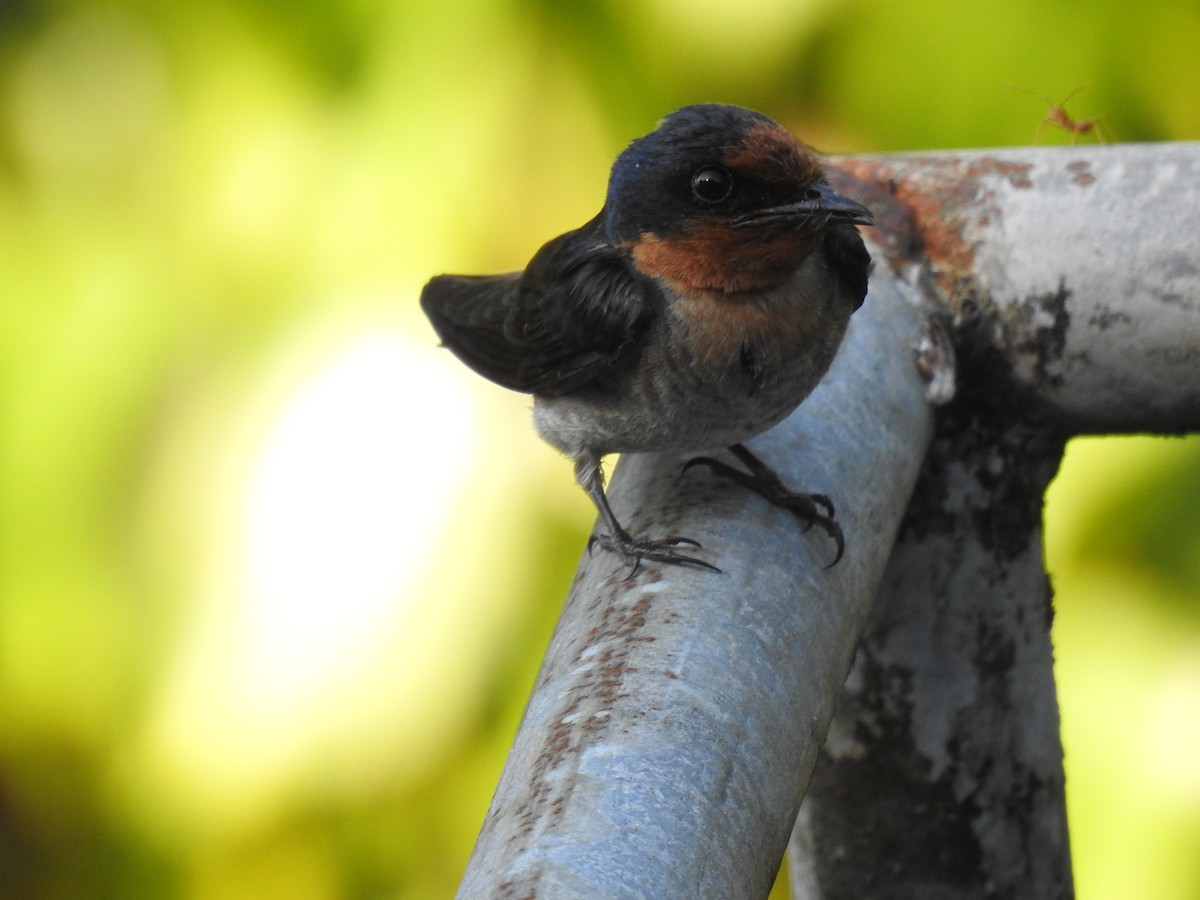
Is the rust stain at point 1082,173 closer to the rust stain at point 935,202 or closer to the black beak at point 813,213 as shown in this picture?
the rust stain at point 935,202

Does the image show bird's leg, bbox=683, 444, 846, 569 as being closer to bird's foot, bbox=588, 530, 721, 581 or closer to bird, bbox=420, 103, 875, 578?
bird, bbox=420, 103, 875, 578

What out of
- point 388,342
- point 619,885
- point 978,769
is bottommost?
point 619,885

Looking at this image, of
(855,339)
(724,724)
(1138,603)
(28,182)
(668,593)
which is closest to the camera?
(724,724)

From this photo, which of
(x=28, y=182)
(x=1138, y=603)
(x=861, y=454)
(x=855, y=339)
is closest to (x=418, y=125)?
(x=28, y=182)

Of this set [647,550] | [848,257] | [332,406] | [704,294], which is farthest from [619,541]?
[332,406]

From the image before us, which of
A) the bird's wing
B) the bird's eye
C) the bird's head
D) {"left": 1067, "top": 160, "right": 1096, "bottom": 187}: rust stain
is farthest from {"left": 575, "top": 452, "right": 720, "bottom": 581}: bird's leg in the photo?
{"left": 1067, "top": 160, "right": 1096, "bottom": 187}: rust stain

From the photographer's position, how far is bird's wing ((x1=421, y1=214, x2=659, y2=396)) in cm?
203

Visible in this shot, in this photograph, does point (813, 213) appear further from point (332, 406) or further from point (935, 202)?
point (332, 406)

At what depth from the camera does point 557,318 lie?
6.91 ft

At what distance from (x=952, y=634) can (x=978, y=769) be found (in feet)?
0.70

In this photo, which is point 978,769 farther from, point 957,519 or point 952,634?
point 957,519

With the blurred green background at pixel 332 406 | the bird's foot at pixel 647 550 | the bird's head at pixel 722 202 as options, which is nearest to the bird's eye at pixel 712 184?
the bird's head at pixel 722 202

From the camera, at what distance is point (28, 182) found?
3.22 m

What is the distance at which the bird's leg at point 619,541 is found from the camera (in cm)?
164
